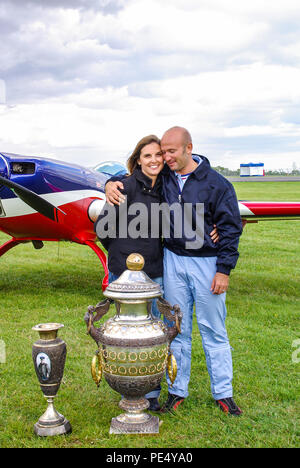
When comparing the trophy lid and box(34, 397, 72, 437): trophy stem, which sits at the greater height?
Result: the trophy lid

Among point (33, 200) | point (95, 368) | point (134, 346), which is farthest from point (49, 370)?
point (33, 200)

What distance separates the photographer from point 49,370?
3002 millimetres

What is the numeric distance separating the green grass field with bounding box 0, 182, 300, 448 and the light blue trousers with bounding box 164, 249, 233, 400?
232 millimetres

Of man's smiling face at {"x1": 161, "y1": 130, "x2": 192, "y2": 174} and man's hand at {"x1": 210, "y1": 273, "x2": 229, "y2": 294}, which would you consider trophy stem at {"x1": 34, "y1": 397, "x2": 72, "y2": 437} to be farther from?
man's smiling face at {"x1": 161, "y1": 130, "x2": 192, "y2": 174}

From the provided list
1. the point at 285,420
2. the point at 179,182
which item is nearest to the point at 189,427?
the point at 285,420

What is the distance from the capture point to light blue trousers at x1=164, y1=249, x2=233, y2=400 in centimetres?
327

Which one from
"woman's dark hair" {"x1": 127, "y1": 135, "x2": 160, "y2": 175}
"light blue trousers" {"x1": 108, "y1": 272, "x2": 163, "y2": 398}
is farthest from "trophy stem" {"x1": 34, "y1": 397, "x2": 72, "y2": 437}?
"woman's dark hair" {"x1": 127, "y1": 135, "x2": 160, "y2": 175}

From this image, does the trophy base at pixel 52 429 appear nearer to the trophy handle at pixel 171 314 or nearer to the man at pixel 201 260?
the man at pixel 201 260

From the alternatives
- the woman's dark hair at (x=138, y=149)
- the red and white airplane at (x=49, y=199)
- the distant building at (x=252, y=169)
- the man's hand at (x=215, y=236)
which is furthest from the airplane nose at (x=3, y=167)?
the distant building at (x=252, y=169)

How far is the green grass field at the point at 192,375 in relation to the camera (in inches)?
117

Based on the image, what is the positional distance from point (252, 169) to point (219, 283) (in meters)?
80.7

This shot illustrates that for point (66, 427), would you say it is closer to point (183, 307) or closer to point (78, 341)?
point (183, 307)

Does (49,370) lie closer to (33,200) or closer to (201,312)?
(201,312)

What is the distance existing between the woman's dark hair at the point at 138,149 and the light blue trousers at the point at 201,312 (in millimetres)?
658
